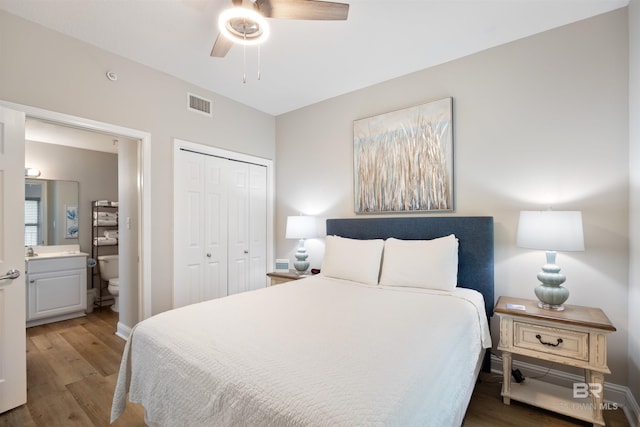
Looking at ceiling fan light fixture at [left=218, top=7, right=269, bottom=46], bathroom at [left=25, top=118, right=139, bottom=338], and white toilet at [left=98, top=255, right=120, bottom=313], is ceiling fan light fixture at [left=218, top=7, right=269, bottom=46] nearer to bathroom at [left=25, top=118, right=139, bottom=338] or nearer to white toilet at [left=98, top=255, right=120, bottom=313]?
bathroom at [left=25, top=118, right=139, bottom=338]

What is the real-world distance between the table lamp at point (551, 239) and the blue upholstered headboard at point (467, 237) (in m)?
0.35

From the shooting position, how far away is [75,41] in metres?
2.37

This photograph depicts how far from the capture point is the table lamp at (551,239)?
1.89 meters

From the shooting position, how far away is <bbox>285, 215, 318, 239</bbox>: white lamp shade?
336 cm

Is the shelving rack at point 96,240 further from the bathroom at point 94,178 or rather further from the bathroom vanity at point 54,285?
the bathroom vanity at point 54,285

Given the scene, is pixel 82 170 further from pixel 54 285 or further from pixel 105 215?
pixel 54 285

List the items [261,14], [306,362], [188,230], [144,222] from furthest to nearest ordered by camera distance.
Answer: [188,230] < [144,222] < [261,14] < [306,362]

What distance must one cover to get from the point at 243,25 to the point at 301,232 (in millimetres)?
2092

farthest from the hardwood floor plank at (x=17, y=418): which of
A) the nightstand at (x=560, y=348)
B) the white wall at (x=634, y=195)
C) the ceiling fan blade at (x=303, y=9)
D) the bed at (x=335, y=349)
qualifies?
the white wall at (x=634, y=195)

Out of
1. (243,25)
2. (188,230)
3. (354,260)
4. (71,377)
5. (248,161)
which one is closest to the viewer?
(243,25)

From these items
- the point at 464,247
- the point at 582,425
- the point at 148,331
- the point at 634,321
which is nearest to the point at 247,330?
the point at 148,331

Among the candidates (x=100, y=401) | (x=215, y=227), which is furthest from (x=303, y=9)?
(x=100, y=401)

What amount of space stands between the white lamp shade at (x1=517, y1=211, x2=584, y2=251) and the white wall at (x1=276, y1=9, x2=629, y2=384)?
366mm

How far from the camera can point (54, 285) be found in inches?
150
